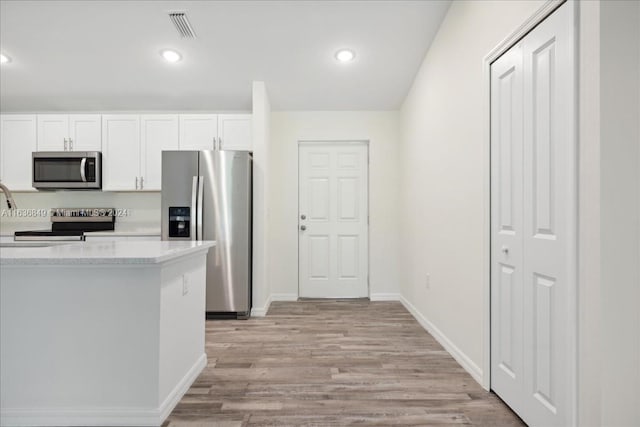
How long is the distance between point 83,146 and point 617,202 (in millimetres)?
4817

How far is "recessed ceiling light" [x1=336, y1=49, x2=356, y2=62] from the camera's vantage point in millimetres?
3600

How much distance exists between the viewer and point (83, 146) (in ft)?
14.0

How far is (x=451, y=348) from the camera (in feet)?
9.21

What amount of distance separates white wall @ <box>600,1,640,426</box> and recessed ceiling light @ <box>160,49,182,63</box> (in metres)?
3.35

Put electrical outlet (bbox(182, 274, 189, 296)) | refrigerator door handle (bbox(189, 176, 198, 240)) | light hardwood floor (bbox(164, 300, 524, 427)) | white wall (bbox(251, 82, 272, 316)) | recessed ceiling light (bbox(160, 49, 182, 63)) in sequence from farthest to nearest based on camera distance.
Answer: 1. white wall (bbox(251, 82, 272, 316))
2. refrigerator door handle (bbox(189, 176, 198, 240))
3. recessed ceiling light (bbox(160, 49, 182, 63))
4. electrical outlet (bbox(182, 274, 189, 296))
5. light hardwood floor (bbox(164, 300, 524, 427))

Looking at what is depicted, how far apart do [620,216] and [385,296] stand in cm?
360

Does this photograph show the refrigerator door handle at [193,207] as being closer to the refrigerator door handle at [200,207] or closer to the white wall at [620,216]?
the refrigerator door handle at [200,207]

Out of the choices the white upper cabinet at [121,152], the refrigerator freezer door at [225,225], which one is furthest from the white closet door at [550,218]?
the white upper cabinet at [121,152]

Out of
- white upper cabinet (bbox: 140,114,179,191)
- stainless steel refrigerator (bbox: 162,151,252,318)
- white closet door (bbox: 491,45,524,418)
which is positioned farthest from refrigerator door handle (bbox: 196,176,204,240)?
white closet door (bbox: 491,45,524,418)

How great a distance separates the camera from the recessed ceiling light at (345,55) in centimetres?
360

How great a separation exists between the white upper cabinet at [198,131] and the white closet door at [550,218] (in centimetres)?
329

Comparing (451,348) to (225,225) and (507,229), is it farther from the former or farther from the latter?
(225,225)

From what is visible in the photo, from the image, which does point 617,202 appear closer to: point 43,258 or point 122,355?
point 122,355

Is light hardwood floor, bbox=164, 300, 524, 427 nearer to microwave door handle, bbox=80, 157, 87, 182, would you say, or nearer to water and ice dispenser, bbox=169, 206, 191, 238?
water and ice dispenser, bbox=169, 206, 191, 238
